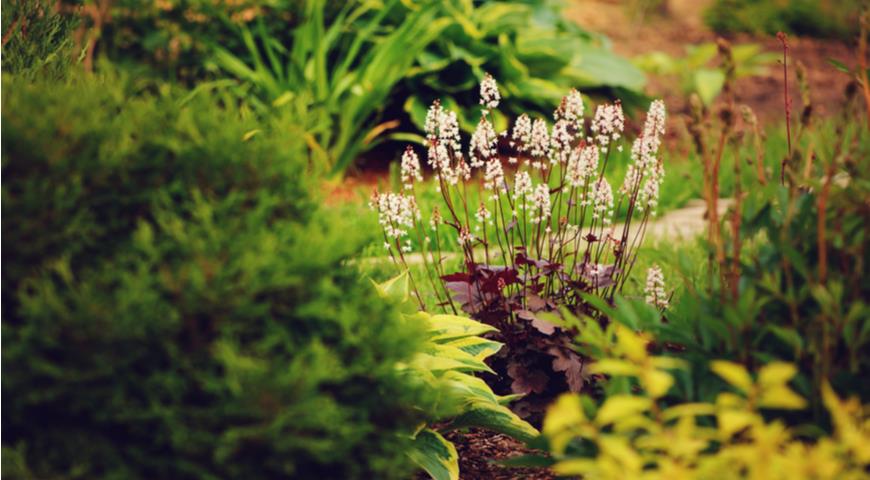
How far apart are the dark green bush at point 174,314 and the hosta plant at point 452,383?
0.38 metres

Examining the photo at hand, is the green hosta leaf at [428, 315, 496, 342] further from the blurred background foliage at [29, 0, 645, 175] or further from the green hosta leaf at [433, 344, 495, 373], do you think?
the blurred background foliage at [29, 0, 645, 175]

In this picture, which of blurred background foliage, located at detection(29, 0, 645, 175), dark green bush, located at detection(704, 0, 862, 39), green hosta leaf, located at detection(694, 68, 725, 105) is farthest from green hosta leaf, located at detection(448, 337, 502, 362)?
dark green bush, located at detection(704, 0, 862, 39)

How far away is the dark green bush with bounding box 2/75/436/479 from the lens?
175cm

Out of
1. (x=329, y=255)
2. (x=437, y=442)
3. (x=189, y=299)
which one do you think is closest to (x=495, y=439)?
(x=437, y=442)

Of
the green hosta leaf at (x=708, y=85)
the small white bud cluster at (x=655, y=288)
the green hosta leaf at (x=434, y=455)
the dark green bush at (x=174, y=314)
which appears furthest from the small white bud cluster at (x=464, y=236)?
the green hosta leaf at (x=708, y=85)

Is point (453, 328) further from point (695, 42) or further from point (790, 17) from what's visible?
point (790, 17)

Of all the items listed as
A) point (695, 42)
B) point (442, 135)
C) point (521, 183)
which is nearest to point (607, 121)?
point (521, 183)

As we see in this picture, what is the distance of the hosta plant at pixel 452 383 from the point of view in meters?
2.46

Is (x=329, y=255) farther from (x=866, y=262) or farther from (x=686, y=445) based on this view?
(x=866, y=262)

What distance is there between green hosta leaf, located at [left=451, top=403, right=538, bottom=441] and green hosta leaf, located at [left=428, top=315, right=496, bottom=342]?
8.9 inches

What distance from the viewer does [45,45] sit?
2984 millimetres

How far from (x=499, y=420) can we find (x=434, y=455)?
0.26 meters

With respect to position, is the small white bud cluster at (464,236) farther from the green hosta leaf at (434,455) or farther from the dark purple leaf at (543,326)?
the green hosta leaf at (434,455)

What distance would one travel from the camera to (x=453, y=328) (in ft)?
9.14
